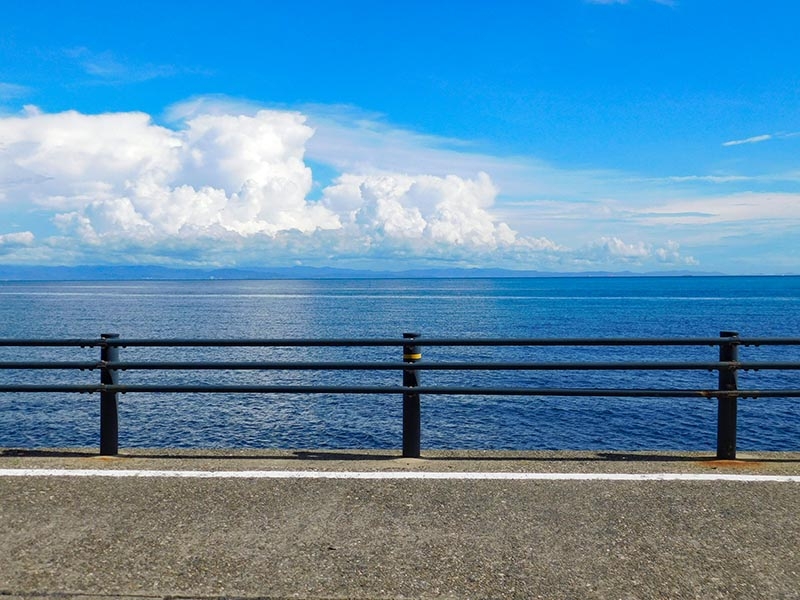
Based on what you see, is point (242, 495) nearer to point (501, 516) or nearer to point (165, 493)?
point (165, 493)

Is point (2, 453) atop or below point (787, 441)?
atop

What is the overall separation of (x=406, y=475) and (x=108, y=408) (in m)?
2.94

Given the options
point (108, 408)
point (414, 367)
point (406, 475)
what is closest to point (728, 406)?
point (414, 367)

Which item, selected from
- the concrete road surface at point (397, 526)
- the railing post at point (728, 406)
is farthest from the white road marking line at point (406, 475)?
the railing post at point (728, 406)

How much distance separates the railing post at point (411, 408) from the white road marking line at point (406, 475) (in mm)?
570

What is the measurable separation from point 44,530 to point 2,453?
2.45 meters

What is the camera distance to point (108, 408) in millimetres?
6734

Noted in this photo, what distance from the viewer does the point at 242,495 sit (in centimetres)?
545

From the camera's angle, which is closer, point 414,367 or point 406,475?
point 406,475

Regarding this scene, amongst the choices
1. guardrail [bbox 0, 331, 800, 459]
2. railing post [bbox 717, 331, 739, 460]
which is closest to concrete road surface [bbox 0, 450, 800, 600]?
railing post [bbox 717, 331, 739, 460]

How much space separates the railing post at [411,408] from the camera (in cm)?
660

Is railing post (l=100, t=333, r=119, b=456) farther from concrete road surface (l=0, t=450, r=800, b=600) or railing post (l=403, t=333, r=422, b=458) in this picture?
railing post (l=403, t=333, r=422, b=458)

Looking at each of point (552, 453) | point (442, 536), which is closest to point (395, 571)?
point (442, 536)

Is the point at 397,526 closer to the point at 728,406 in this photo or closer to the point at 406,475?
the point at 406,475
